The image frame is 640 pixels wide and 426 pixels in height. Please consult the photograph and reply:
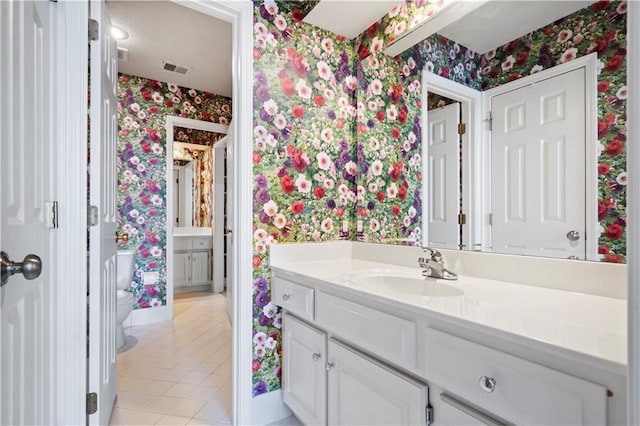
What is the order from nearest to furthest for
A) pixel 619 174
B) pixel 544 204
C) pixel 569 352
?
pixel 569 352 < pixel 619 174 < pixel 544 204

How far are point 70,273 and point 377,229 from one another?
57.5 inches

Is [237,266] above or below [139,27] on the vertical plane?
below

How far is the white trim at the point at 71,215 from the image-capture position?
1243mm

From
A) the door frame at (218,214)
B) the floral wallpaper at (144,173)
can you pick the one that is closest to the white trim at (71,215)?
the floral wallpaper at (144,173)

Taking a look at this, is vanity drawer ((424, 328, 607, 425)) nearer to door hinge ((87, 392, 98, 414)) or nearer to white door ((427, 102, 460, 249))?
white door ((427, 102, 460, 249))

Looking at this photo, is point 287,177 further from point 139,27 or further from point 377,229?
point 139,27

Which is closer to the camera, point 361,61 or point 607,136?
point 607,136

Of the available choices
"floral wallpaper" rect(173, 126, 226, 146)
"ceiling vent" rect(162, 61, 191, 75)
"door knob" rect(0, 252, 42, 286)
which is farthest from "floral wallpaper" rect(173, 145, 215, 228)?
"door knob" rect(0, 252, 42, 286)

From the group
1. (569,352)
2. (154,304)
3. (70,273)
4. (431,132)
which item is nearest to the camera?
(569,352)

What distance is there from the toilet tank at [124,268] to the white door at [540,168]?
2.80 m

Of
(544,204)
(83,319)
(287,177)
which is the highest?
(287,177)

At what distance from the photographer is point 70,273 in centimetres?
126

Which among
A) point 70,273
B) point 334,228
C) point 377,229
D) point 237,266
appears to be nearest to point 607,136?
point 377,229

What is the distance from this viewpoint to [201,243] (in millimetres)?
4629
